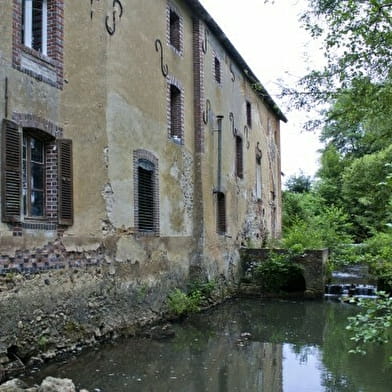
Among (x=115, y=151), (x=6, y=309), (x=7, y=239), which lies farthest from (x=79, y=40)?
(x=6, y=309)

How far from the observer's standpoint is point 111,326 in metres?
9.30

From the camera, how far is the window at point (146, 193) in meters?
10.6

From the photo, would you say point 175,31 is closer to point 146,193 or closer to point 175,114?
point 175,114

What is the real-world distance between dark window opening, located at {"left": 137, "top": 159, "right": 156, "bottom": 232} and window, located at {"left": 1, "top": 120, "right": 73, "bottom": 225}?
2534mm

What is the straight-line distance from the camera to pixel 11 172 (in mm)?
7293

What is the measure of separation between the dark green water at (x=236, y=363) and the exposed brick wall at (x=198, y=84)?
16.8 ft

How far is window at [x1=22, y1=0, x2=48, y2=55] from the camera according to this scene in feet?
26.8

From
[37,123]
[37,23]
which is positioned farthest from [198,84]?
[37,123]

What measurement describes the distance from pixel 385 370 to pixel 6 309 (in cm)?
558

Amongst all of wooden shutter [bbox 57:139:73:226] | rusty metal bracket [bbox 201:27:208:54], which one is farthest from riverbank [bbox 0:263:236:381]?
rusty metal bracket [bbox 201:27:208:54]

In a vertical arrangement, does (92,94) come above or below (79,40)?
below

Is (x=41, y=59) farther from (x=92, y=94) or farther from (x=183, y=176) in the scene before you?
(x=183, y=176)

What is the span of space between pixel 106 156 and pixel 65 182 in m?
1.30

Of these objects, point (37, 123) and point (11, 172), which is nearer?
point (11, 172)
